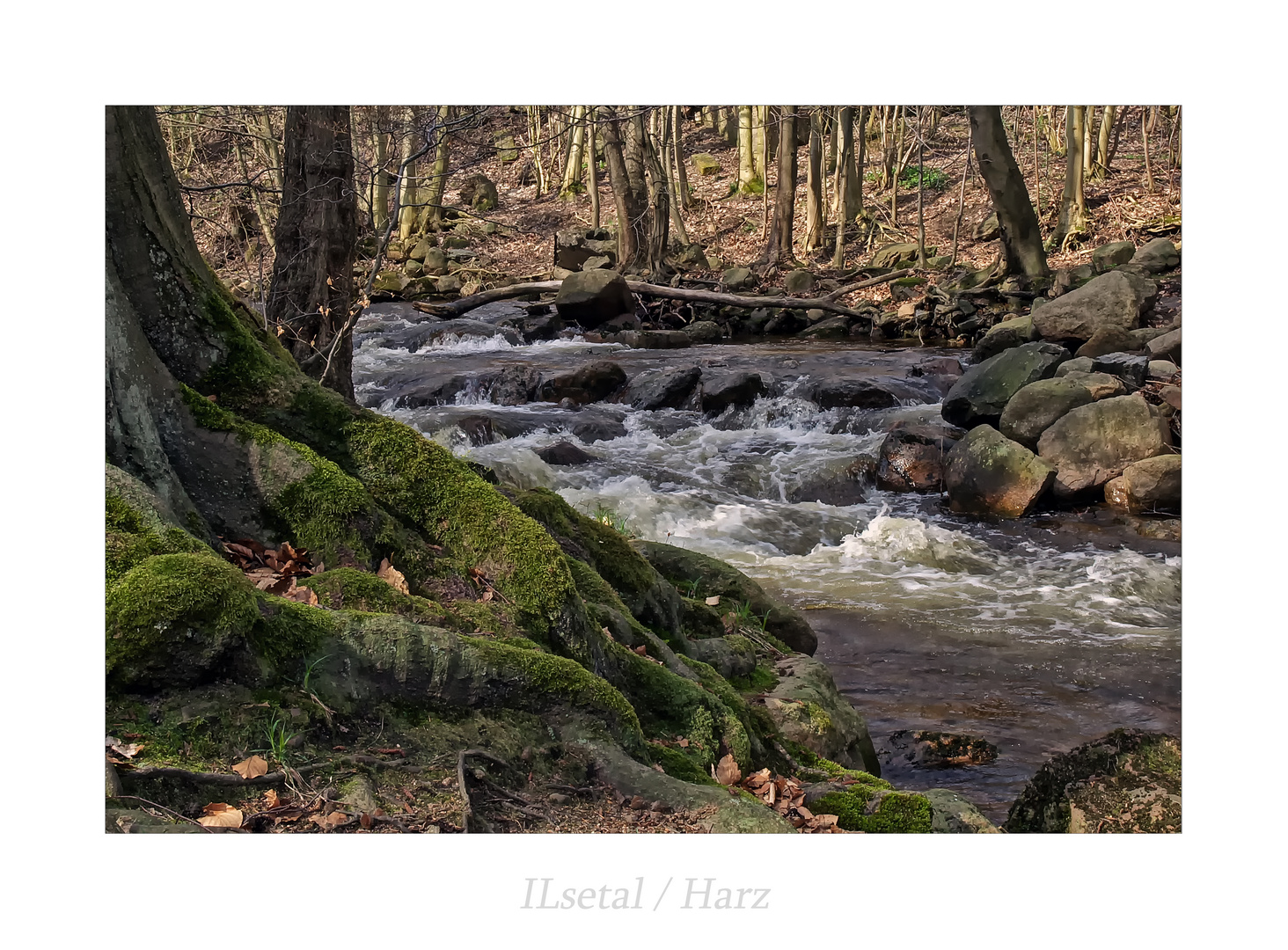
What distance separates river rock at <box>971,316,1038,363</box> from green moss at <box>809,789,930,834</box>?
1131 centimetres

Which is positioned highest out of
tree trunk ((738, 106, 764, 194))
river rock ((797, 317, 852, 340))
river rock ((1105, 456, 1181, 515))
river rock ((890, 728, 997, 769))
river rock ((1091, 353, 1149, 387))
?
tree trunk ((738, 106, 764, 194))

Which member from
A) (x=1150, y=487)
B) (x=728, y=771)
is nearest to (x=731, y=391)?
(x=1150, y=487)

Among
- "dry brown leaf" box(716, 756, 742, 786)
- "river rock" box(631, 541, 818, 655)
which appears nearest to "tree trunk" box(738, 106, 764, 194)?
"river rock" box(631, 541, 818, 655)

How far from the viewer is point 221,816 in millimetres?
Result: 2559

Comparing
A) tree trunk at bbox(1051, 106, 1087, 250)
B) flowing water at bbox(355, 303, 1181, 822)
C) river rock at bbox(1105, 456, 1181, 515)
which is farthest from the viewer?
tree trunk at bbox(1051, 106, 1087, 250)

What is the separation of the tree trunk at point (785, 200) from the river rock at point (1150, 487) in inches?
570

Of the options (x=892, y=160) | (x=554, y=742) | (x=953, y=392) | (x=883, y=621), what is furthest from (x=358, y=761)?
(x=892, y=160)

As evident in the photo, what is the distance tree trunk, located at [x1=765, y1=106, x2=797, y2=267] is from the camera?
23.1 metres

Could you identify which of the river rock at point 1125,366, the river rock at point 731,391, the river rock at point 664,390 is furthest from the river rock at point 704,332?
the river rock at point 1125,366

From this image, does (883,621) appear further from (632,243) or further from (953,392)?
(632,243)

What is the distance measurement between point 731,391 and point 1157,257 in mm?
7982

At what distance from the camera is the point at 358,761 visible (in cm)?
282

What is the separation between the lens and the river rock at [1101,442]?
9289 mm

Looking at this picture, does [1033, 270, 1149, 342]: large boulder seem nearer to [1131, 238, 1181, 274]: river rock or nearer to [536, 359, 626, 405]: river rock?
[1131, 238, 1181, 274]: river rock
